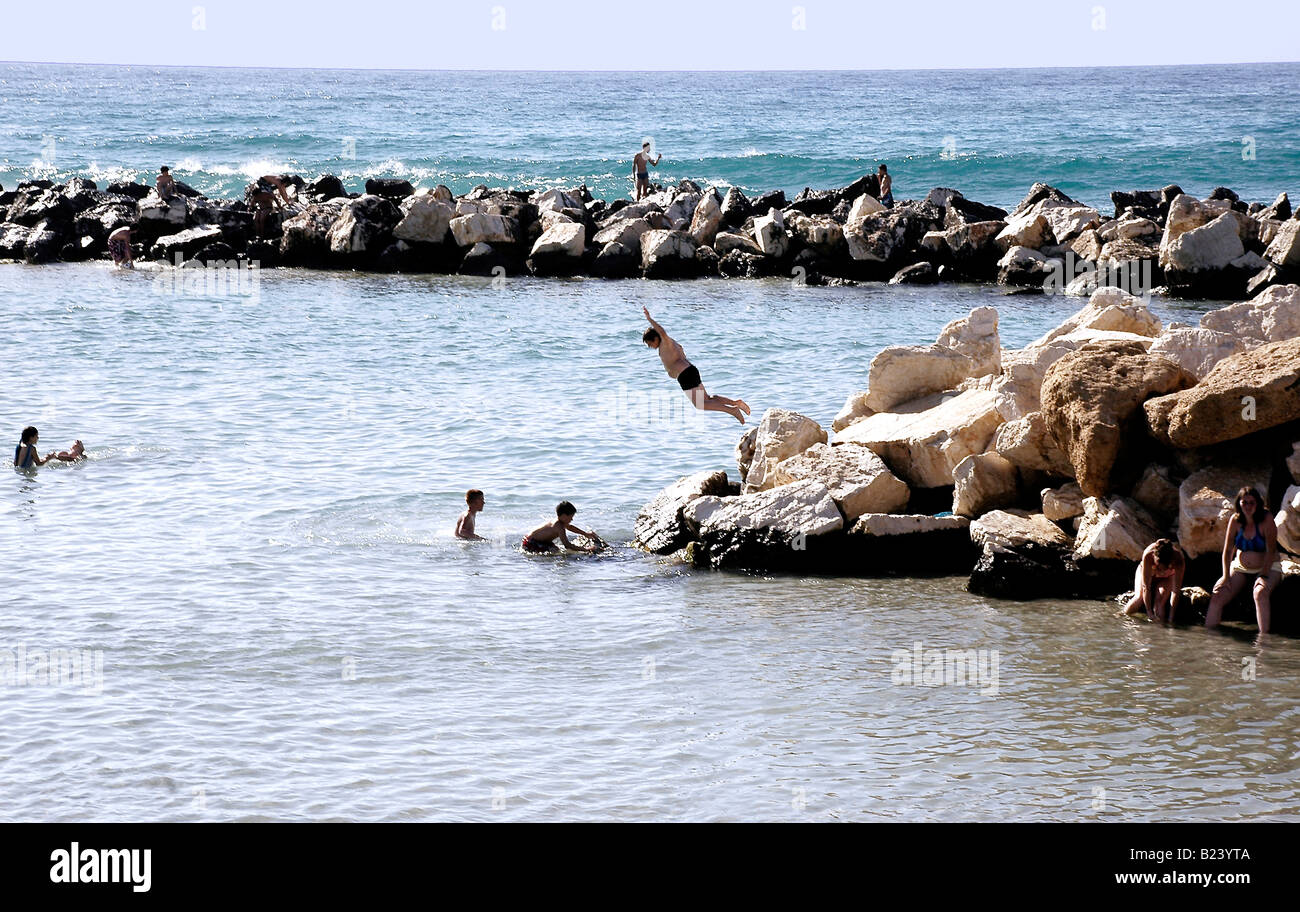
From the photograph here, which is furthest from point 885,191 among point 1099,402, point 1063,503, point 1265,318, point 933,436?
point 1099,402

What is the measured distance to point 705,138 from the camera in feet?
239

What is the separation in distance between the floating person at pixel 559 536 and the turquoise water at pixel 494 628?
0.21m

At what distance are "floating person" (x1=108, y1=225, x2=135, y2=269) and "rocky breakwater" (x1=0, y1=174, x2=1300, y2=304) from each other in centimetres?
108

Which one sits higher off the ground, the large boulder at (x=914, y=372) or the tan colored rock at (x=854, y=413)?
the large boulder at (x=914, y=372)

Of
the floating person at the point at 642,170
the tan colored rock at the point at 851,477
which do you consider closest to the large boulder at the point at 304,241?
the floating person at the point at 642,170

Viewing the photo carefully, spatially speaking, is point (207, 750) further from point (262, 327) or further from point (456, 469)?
point (262, 327)

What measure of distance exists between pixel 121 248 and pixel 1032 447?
91.8 feet

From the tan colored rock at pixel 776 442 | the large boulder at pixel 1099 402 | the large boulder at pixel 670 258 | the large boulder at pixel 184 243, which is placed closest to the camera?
the large boulder at pixel 1099 402

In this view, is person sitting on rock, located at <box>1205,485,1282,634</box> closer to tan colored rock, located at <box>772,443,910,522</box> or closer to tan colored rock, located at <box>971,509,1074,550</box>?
tan colored rock, located at <box>971,509,1074,550</box>

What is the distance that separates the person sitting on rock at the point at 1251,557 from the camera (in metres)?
11.3

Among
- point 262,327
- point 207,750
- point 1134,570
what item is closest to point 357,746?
point 207,750

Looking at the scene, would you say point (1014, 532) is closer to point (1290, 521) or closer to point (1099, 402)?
point (1099, 402)

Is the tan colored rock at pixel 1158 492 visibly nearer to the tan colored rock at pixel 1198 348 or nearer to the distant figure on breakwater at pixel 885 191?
the tan colored rock at pixel 1198 348

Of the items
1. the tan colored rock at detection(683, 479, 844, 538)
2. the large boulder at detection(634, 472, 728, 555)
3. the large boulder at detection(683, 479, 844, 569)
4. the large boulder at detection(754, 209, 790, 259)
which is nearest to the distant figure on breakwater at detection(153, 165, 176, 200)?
the large boulder at detection(754, 209, 790, 259)
